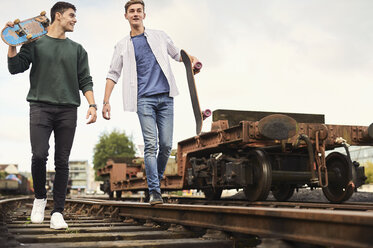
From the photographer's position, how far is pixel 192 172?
9367mm

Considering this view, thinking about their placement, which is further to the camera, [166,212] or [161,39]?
[161,39]

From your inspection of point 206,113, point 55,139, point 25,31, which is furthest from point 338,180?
point 25,31

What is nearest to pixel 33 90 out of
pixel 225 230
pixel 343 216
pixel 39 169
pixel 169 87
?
pixel 39 169

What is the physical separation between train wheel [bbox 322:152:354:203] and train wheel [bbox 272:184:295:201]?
1.63 metres

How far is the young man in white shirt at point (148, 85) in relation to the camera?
4.93 m

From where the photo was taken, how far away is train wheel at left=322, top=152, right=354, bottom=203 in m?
7.95

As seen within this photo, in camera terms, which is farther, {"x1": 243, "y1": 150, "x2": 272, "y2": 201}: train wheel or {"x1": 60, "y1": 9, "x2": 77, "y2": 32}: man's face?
{"x1": 243, "y1": 150, "x2": 272, "y2": 201}: train wheel

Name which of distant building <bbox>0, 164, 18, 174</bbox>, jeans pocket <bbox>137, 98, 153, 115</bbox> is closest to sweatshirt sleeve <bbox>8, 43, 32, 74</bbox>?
jeans pocket <bbox>137, 98, 153, 115</bbox>

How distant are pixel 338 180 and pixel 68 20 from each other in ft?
19.2

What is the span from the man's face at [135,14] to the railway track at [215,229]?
2.13 m

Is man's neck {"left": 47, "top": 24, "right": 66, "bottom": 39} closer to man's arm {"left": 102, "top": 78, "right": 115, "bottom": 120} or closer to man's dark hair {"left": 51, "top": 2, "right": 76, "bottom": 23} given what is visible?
man's dark hair {"left": 51, "top": 2, "right": 76, "bottom": 23}

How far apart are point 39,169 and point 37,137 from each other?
0.34m

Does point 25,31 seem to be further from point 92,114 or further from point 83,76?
point 92,114

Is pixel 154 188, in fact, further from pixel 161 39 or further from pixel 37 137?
pixel 161 39
